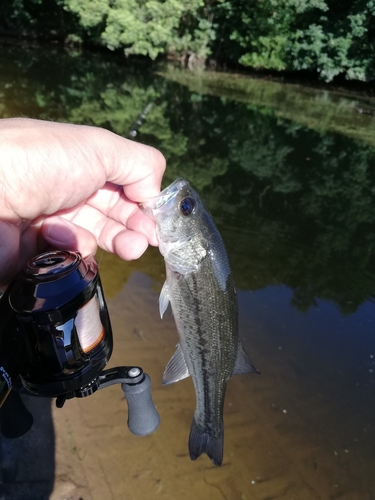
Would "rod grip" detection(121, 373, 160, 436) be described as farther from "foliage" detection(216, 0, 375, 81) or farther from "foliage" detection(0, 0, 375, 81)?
"foliage" detection(216, 0, 375, 81)

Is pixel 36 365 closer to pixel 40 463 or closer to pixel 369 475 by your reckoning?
pixel 40 463

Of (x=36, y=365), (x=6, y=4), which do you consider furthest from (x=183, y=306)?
(x=6, y=4)

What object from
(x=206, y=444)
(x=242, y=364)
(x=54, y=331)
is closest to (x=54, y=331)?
(x=54, y=331)

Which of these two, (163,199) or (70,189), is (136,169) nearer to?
(163,199)

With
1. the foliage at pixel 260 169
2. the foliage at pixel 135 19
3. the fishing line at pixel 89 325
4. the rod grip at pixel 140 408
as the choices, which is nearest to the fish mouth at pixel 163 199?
the fishing line at pixel 89 325

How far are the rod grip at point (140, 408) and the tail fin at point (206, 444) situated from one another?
1.50 ft

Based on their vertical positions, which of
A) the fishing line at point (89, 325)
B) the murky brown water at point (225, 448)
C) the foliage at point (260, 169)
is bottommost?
the murky brown water at point (225, 448)

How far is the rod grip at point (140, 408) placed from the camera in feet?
6.08

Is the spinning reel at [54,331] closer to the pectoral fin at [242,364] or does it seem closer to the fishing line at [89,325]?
the fishing line at [89,325]

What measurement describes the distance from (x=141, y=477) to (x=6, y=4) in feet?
112

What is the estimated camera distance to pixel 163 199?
2186mm

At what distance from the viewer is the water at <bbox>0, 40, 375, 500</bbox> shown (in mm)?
3223

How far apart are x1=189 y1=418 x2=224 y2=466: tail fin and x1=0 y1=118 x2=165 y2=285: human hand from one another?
1118 mm

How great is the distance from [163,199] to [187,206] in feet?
0.48
